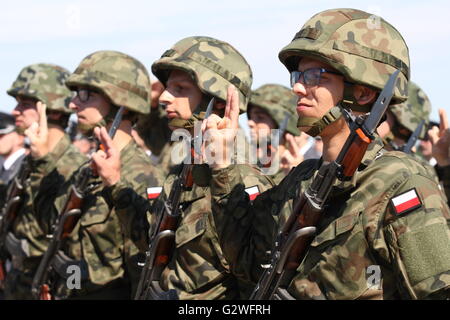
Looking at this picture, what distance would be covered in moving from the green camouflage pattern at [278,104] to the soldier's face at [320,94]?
19.2 feet

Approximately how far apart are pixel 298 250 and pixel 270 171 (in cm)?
468

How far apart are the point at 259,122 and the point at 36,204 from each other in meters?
3.10

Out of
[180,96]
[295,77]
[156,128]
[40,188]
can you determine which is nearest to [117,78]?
[40,188]

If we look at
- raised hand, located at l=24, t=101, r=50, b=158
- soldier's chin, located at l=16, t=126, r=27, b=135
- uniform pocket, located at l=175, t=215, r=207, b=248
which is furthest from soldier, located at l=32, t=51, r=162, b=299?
soldier's chin, located at l=16, t=126, r=27, b=135

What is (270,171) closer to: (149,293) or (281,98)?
(281,98)

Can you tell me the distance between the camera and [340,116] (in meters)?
4.80

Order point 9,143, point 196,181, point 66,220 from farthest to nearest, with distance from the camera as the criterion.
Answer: point 9,143 → point 66,220 → point 196,181

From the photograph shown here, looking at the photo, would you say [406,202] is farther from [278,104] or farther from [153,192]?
[278,104]

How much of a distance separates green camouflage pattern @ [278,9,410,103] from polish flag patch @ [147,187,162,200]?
236 cm

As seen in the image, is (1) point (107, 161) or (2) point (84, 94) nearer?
(1) point (107, 161)

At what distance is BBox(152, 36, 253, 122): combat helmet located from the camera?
264 inches

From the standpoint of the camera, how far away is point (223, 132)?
16.9ft

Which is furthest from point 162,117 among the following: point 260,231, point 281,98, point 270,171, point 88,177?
point 260,231

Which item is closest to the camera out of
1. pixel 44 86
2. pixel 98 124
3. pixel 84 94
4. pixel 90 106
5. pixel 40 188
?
pixel 98 124
